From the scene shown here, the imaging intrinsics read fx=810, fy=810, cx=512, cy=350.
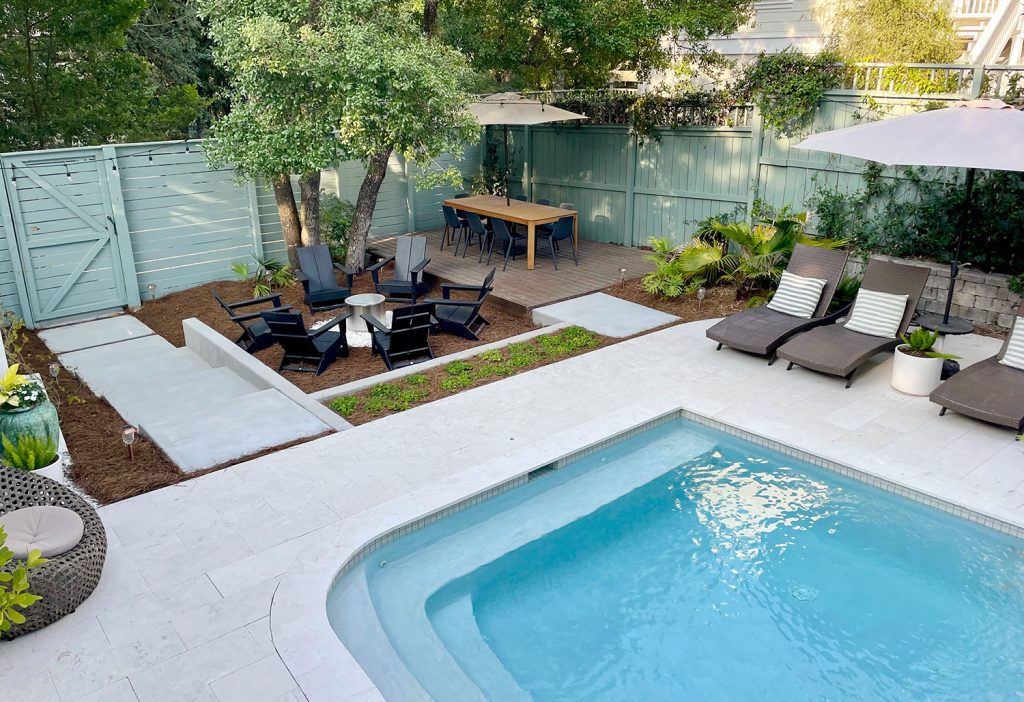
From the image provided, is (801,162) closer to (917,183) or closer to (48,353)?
(917,183)

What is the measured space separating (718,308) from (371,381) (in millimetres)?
4788

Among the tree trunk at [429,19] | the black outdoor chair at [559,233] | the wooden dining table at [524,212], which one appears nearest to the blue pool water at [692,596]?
the wooden dining table at [524,212]

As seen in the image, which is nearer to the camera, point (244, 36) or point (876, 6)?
point (244, 36)

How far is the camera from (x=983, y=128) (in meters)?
7.39

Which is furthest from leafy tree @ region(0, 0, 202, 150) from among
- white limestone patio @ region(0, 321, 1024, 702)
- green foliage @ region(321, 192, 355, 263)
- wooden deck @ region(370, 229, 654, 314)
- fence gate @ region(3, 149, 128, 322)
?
white limestone patio @ region(0, 321, 1024, 702)

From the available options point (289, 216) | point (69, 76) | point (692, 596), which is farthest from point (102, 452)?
point (69, 76)

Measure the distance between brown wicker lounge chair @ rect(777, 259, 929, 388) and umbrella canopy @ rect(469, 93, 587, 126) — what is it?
19.2ft

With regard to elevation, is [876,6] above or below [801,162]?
above

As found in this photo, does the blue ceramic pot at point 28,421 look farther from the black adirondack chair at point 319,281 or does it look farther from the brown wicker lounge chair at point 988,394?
the brown wicker lounge chair at point 988,394

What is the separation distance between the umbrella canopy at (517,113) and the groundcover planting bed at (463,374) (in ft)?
14.1

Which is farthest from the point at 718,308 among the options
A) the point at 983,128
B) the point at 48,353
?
the point at 48,353

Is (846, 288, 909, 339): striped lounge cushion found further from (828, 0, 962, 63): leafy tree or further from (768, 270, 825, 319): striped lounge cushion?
(828, 0, 962, 63): leafy tree

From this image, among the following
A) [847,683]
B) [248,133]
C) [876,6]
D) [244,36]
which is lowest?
[847,683]

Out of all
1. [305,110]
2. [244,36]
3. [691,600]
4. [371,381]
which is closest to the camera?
[691,600]
